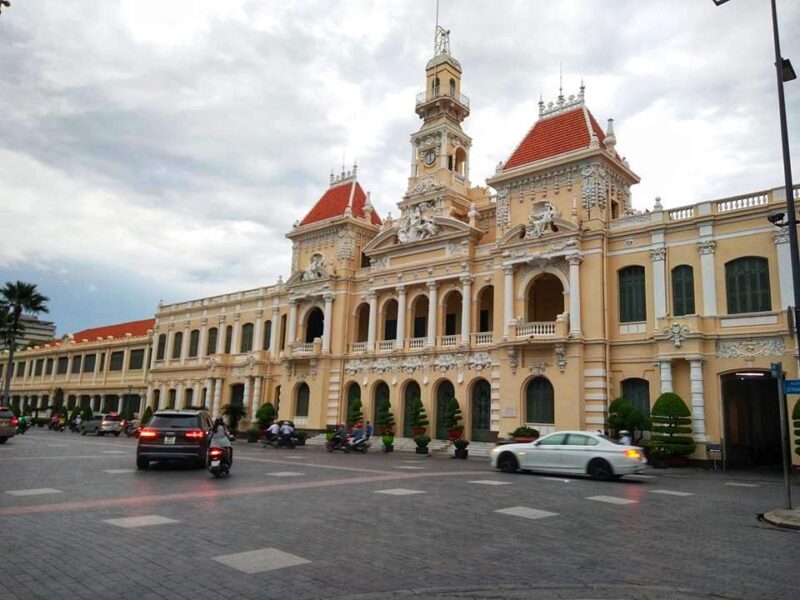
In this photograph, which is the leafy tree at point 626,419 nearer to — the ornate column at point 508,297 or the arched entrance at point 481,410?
the ornate column at point 508,297

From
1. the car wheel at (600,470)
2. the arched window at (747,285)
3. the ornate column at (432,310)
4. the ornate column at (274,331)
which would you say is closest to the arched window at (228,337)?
the ornate column at (274,331)

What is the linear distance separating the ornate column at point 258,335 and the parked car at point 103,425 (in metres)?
11.6

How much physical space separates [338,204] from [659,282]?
25072 millimetres

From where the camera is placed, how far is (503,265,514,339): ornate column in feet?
107

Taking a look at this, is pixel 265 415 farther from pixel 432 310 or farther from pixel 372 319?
pixel 432 310

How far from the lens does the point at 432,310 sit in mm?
37344

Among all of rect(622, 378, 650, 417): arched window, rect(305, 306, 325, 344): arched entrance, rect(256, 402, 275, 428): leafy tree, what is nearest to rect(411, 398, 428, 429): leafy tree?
rect(622, 378, 650, 417): arched window

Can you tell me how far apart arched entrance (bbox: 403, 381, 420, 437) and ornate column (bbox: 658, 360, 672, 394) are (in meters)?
14.5

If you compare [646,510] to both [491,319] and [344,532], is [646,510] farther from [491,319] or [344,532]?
[491,319]

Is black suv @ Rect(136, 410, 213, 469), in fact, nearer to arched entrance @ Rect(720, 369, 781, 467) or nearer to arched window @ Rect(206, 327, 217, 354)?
arched entrance @ Rect(720, 369, 781, 467)

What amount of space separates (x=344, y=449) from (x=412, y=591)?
25728 mm

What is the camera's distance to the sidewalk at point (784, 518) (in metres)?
10.7

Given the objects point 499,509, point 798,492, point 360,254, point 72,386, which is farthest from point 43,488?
point 72,386

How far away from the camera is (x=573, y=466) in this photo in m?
18.6
